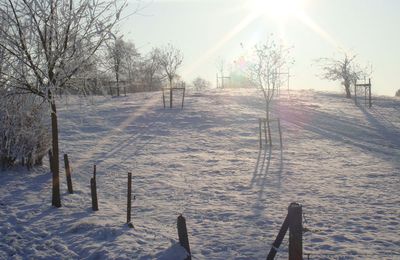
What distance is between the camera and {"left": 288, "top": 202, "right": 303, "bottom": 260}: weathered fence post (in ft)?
17.6

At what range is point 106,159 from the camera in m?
17.0

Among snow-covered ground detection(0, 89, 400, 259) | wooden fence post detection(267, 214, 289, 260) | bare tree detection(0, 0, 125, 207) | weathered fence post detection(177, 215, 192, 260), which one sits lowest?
snow-covered ground detection(0, 89, 400, 259)

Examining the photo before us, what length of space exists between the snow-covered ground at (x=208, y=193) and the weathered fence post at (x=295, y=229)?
1128 mm

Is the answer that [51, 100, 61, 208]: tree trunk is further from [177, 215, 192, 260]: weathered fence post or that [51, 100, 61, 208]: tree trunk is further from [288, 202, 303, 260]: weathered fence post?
[288, 202, 303, 260]: weathered fence post

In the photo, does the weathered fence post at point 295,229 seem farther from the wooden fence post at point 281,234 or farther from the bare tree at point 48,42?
the bare tree at point 48,42

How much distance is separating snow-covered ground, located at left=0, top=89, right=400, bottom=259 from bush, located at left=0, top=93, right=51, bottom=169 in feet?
2.01

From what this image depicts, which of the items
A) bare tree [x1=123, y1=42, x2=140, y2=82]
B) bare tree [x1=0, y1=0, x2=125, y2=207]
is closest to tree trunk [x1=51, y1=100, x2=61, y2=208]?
bare tree [x1=0, y1=0, x2=125, y2=207]

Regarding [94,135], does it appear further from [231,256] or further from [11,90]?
[231,256]

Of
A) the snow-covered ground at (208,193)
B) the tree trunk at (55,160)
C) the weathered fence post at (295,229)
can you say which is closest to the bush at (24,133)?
the snow-covered ground at (208,193)

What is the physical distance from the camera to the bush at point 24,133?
11227 millimetres

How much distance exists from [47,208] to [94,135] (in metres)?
12.5

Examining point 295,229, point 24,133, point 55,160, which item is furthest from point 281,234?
point 24,133

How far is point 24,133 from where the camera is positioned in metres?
12.8

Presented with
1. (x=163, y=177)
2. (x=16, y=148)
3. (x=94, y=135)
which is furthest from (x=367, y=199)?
(x=94, y=135)
